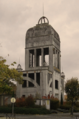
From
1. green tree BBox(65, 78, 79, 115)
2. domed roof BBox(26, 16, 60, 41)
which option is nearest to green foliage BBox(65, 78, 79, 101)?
green tree BBox(65, 78, 79, 115)

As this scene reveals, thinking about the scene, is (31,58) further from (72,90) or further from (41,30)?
(72,90)

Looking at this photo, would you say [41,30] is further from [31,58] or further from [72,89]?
[72,89]

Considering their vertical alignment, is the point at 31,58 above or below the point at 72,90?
above

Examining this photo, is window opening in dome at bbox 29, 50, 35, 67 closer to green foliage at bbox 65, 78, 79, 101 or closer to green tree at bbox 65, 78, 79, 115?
green tree at bbox 65, 78, 79, 115

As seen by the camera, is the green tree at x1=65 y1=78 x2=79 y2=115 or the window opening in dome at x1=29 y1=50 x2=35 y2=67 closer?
the green tree at x1=65 y1=78 x2=79 y2=115

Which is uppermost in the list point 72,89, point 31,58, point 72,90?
point 31,58

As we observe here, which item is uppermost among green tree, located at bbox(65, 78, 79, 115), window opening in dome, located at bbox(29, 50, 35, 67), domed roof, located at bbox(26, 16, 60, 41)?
domed roof, located at bbox(26, 16, 60, 41)

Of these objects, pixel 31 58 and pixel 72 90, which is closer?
pixel 72 90

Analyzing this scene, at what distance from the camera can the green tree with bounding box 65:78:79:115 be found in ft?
131

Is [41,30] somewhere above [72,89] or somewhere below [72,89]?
above

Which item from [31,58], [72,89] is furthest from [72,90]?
[31,58]

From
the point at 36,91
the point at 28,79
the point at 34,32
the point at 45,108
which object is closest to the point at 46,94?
the point at 36,91

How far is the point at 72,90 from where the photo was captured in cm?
4044

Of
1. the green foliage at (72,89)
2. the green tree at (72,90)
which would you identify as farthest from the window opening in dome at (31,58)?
the green foliage at (72,89)
